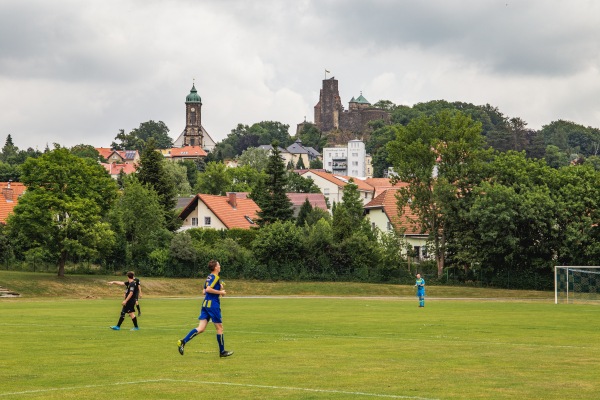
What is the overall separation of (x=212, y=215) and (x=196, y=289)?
3025cm

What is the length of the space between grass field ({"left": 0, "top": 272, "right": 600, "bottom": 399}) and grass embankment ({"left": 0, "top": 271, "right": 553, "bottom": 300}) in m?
29.9

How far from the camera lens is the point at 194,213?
10756 cm

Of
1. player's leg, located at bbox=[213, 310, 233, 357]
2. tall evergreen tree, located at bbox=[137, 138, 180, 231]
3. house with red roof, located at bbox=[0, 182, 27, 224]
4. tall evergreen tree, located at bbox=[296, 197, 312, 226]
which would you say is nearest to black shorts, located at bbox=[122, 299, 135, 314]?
player's leg, located at bbox=[213, 310, 233, 357]

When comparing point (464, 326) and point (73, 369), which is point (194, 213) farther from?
point (73, 369)

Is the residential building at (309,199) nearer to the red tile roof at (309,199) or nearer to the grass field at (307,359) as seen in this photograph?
the red tile roof at (309,199)

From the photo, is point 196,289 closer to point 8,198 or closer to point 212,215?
point 212,215

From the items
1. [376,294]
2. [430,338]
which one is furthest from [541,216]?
[430,338]

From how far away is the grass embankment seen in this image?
67.3m

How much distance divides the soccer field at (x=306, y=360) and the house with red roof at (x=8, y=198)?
5709 cm

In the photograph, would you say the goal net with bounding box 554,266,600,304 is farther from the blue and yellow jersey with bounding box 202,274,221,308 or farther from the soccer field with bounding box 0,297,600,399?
the blue and yellow jersey with bounding box 202,274,221,308

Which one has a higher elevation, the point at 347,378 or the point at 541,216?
the point at 541,216

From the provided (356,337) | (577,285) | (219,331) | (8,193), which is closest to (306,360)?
(219,331)

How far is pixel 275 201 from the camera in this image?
9588 centimetres

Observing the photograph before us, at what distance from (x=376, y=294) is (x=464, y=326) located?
42.7 meters
